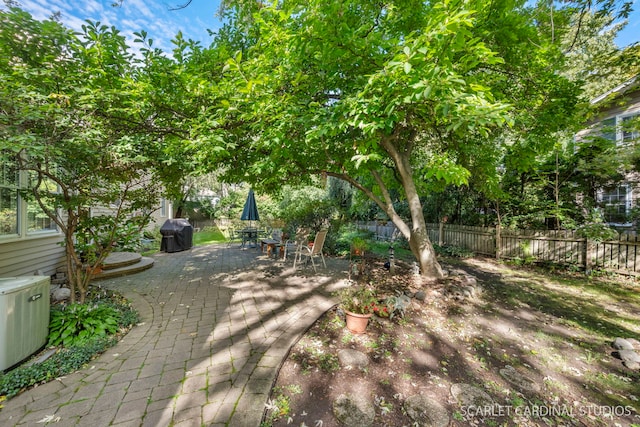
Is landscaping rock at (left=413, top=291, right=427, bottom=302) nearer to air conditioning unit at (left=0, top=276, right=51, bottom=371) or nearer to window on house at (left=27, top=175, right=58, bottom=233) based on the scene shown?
air conditioning unit at (left=0, top=276, right=51, bottom=371)

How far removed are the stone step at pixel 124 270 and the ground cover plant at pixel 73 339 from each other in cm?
239

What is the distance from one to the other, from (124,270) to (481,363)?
715 cm

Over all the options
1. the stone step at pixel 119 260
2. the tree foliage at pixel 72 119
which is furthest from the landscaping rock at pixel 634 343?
the stone step at pixel 119 260

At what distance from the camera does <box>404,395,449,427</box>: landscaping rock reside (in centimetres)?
196

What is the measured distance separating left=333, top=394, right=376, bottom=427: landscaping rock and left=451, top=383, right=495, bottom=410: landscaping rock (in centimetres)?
79

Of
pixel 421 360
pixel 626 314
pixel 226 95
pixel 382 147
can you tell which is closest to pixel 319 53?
pixel 226 95

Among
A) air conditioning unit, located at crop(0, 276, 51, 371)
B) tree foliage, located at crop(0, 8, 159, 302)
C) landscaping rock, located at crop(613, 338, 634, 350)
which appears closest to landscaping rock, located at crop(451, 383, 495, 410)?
landscaping rock, located at crop(613, 338, 634, 350)

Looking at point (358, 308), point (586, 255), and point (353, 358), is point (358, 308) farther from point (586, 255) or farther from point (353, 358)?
point (586, 255)

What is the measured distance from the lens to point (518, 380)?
249 centimetres

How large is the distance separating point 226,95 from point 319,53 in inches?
57.2

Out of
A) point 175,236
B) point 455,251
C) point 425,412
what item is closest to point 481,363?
point 425,412

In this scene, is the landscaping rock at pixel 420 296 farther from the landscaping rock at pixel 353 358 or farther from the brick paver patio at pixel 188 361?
the landscaping rock at pixel 353 358

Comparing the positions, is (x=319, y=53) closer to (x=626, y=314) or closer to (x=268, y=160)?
(x=268, y=160)

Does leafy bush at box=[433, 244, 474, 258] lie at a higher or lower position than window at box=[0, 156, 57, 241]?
lower
